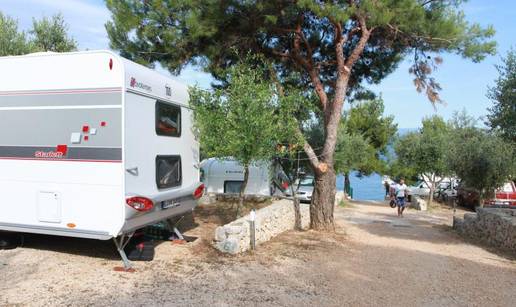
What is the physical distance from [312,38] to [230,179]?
604cm

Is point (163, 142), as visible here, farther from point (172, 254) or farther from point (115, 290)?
point (115, 290)

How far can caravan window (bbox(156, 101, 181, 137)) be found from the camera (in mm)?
6809

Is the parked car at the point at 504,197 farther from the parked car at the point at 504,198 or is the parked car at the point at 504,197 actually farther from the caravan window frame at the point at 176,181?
the caravan window frame at the point at 176,181

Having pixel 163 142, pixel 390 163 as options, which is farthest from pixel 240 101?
pixel 390 163

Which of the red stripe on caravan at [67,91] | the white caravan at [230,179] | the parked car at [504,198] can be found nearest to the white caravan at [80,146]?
the red stripe on caravan at [67,91]

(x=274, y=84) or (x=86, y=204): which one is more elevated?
(x=274, y=84)

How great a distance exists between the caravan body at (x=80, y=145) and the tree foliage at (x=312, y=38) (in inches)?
129

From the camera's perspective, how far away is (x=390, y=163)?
34.2 meters

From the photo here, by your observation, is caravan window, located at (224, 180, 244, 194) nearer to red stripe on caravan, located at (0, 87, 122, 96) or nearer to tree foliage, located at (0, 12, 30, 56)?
tree foliage, located at (0, 12, 30, 56)

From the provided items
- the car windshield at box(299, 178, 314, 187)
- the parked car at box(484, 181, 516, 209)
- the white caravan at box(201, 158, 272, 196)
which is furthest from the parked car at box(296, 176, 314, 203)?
the parked car at box(484, 181, 516, 209)

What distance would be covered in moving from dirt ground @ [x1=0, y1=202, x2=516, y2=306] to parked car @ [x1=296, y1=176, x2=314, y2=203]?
890 centimetres

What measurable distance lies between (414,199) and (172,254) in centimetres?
1678

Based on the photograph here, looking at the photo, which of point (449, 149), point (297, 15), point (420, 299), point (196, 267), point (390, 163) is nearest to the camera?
point (420, 299)

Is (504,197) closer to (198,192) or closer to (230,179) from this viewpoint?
(230,179)
